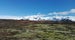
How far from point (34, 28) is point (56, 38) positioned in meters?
5.93

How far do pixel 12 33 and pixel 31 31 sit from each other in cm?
291

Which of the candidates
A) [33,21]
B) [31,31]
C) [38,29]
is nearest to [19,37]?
[31,31]

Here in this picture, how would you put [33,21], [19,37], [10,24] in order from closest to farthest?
[19,37] → [10,24] → [33,21]

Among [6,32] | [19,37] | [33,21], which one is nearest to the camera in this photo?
[19,37]

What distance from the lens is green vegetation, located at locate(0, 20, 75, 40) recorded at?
29031 mm

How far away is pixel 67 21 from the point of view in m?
42.0

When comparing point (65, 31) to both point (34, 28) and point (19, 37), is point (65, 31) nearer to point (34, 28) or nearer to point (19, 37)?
point (34, 28)

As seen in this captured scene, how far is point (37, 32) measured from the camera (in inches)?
1249

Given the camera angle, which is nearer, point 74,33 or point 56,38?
point 56,38

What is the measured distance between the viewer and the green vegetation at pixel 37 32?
95.2 ft

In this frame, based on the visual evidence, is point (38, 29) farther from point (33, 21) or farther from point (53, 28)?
point (33, 21)

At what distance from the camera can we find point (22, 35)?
97.3 feet

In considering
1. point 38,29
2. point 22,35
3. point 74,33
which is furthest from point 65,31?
point 22,35

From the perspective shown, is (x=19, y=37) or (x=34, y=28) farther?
(x=34, y=28)
